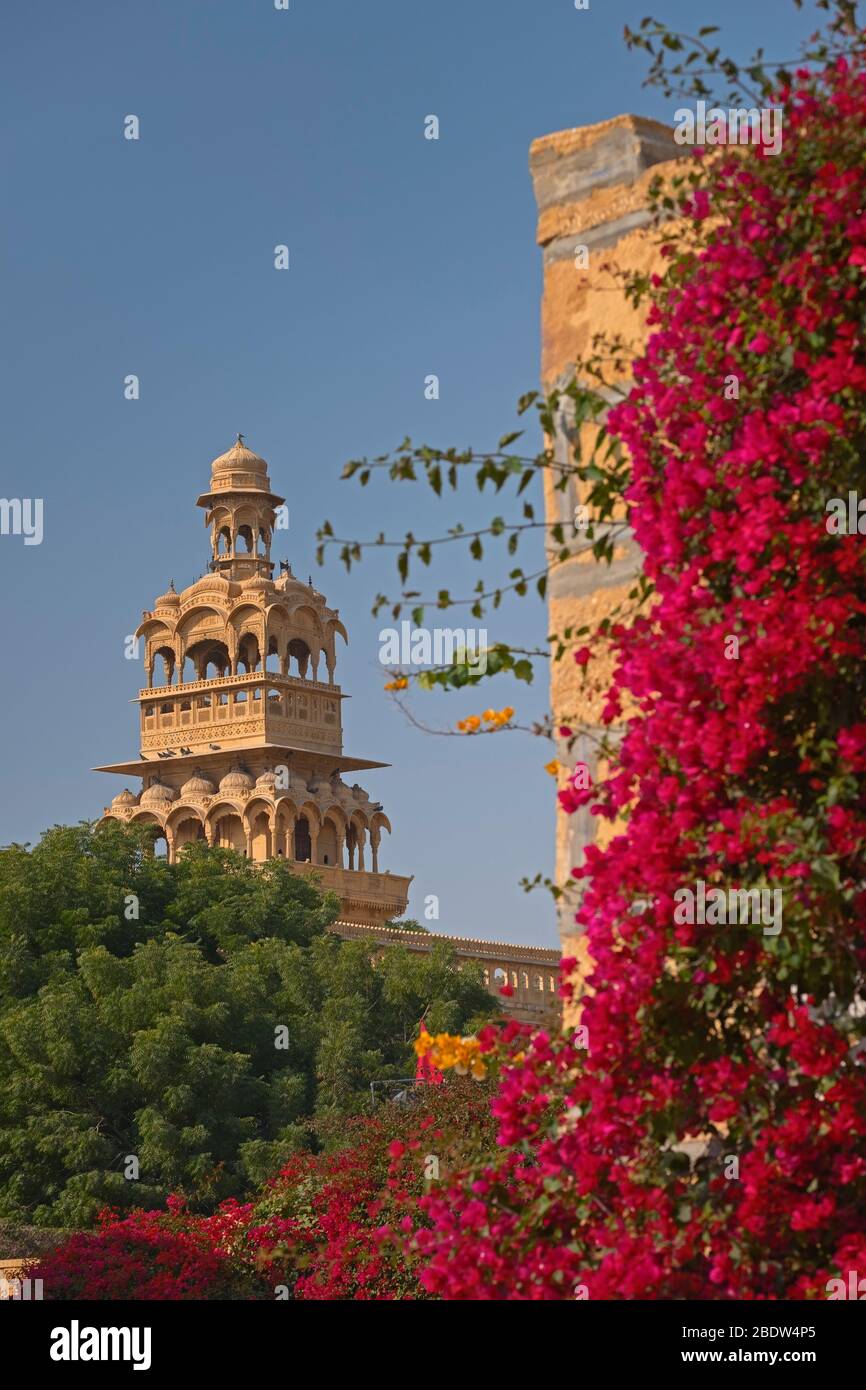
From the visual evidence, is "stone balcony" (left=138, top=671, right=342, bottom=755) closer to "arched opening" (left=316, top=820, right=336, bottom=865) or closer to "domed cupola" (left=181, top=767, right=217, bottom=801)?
"domed cupola" (left=181, top=767, right=217, bottom=801)

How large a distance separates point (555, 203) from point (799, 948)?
234 centimetres

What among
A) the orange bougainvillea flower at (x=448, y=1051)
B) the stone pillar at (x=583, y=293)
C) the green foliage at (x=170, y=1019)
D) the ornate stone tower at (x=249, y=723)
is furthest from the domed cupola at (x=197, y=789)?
the stone pillar at (x=583, y=293)

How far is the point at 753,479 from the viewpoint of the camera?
5133mm

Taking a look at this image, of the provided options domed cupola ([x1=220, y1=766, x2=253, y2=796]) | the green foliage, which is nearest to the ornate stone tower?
domed cupola ([x1=220, y1=766, x2=253, y2=796])

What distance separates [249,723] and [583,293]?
1714 inches

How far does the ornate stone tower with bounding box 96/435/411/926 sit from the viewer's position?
4784 cm

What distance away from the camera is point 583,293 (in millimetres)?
6082

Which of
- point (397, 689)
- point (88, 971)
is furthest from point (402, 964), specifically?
point (397, 689)

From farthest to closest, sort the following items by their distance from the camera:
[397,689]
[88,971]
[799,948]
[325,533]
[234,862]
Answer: [234,862] < [88,971] < [397,689] < [325,533] < [799,948]

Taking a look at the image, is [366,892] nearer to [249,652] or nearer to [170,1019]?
[249,652]

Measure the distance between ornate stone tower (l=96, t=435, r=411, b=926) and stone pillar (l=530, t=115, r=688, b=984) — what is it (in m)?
41.0

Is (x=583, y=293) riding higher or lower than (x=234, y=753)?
lower

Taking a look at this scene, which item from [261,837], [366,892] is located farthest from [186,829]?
[366,892]
